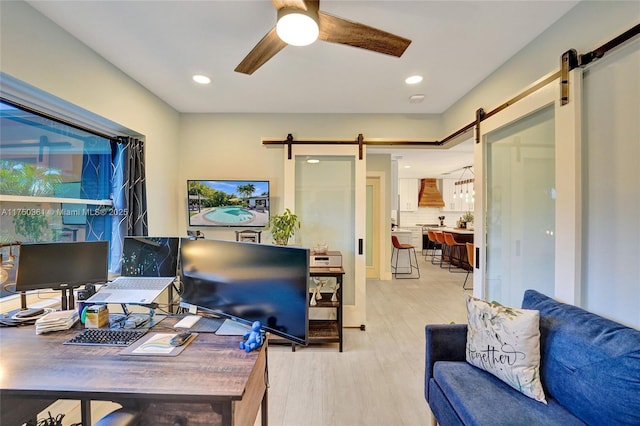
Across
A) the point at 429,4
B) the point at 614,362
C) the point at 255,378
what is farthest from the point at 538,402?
the point at 429,4

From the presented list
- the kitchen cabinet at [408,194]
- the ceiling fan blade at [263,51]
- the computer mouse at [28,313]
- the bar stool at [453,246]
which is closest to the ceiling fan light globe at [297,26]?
the ceiling fan blade at [263,51]

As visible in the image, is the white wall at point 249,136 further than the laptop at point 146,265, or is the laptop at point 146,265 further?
the white wall at point 249,136

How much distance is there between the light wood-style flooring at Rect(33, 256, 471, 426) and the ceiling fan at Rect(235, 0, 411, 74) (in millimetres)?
2395

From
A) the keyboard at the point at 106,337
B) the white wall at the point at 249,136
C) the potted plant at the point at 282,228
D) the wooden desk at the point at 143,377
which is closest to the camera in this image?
the wooden desk at the point at 143,377

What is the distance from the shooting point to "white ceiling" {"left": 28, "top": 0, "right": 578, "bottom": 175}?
5.40 feet

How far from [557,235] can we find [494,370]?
0.88 meters

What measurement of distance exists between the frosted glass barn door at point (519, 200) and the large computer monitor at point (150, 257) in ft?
8.06

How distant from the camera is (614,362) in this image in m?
1.14

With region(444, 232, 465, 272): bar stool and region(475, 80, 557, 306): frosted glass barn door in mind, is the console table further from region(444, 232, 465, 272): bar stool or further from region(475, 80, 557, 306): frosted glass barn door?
region(444, 232, 465, 272): bar stool

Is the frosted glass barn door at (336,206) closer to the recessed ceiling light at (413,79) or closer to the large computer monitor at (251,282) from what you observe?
the recessed ceiling light at (413,79)

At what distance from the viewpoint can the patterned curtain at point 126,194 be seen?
2520mm

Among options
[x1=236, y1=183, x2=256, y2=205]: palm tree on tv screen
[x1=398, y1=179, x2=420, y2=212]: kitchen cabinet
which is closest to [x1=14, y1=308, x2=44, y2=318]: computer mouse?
[x1=236, y1=183, x2=256, y2=205]: palm tree on tv screen

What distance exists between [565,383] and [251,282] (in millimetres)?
1594

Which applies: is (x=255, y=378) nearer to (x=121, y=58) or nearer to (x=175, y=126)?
(x=121, y=58)
